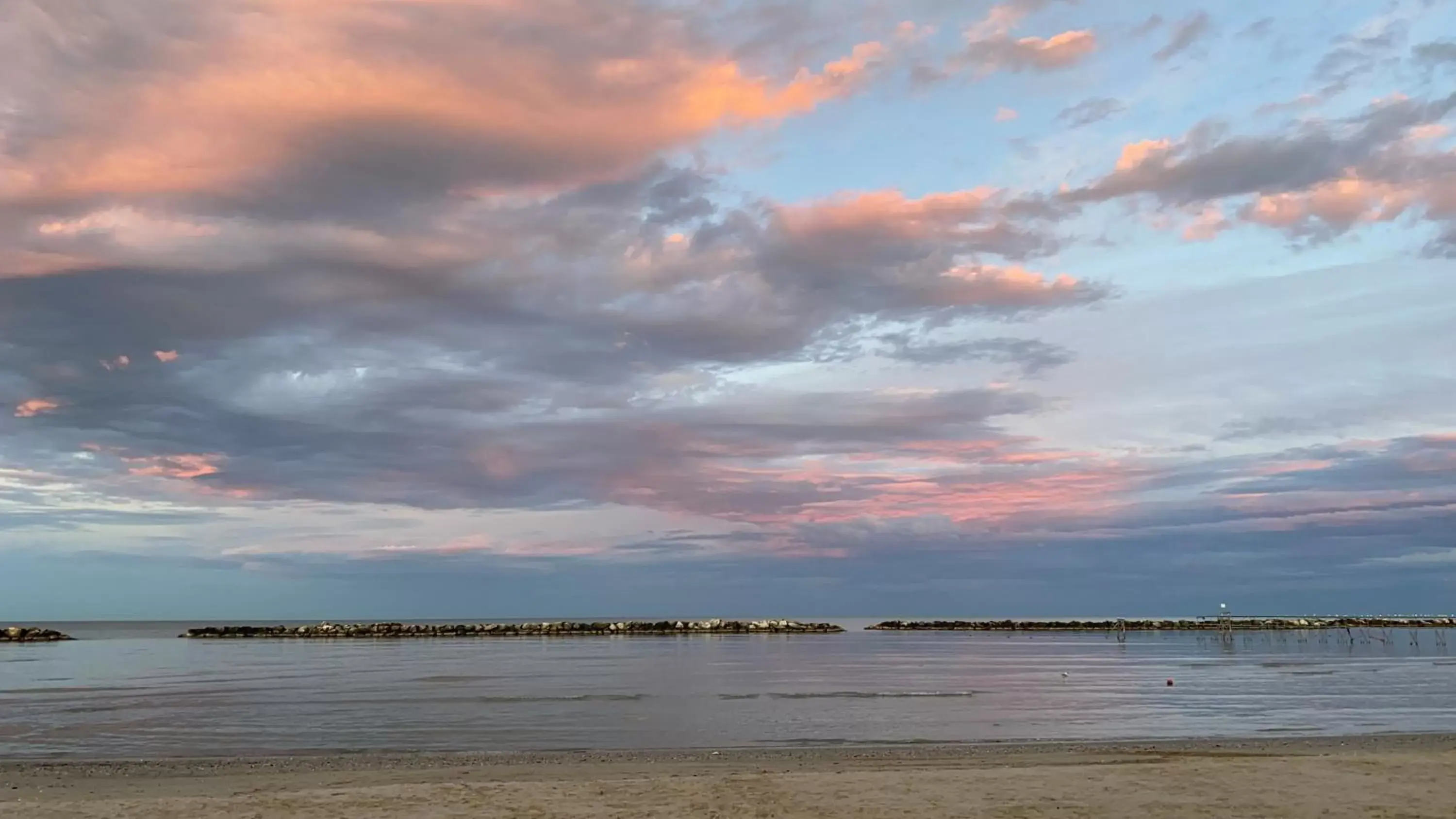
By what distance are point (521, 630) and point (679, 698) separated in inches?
4241

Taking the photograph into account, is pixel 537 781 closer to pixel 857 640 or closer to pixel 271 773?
pixel 271 773

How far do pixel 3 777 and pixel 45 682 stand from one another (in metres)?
39.7

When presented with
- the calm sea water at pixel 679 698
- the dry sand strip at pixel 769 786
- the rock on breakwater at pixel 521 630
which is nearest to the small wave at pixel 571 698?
the calm sea water at pixel 679 698

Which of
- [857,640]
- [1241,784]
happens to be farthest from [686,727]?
[857,640]

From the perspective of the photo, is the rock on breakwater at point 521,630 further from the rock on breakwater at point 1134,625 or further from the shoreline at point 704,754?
the shoreline at point 704,754

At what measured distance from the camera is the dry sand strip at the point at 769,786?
16438 mm

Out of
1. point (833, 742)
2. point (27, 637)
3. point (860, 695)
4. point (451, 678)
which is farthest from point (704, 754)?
point (27, 637)

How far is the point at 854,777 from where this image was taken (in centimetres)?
2002

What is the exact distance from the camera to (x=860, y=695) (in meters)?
44.9

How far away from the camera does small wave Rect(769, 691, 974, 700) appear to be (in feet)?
142

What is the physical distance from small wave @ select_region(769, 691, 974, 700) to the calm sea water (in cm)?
24

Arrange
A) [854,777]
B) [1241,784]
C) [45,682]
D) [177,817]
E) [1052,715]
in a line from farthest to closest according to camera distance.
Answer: [45,682] < [1052,715] < [854,777] < [1241,784] < [177,817]

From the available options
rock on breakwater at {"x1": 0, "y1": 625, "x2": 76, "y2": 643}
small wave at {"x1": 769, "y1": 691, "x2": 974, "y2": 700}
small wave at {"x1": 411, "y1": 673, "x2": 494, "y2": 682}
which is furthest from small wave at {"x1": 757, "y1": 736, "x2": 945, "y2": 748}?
rock on breakwater at {"x1": 0, "y1": 625, "x2": 76, "y2": 643}

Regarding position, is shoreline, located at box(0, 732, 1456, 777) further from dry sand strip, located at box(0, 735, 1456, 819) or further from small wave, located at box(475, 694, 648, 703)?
small wave, located at box(475, 694, 648, 703)
